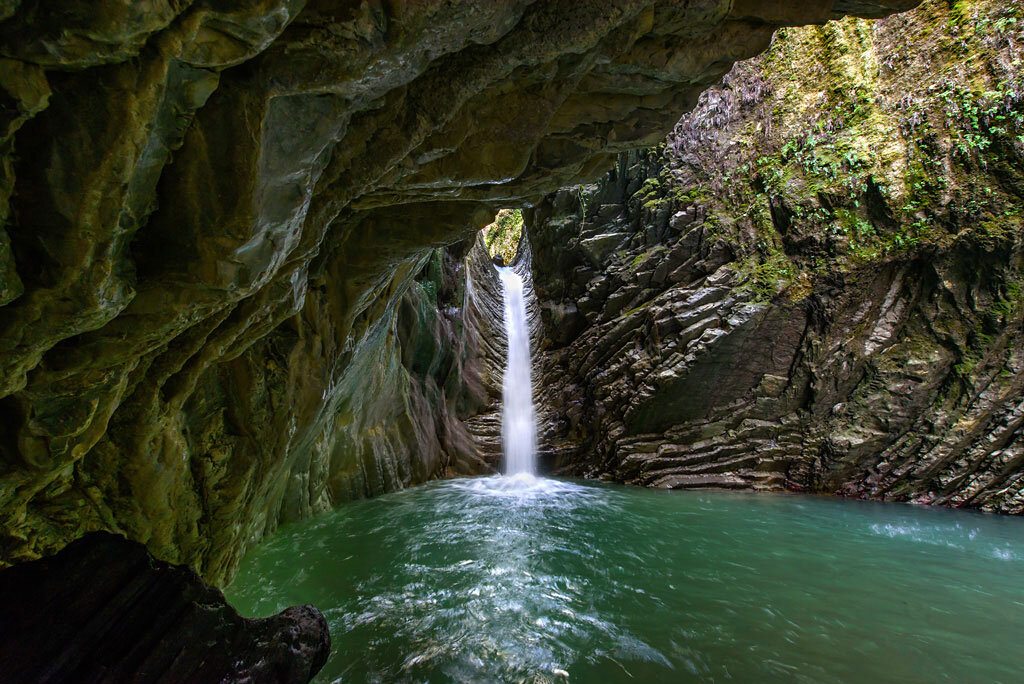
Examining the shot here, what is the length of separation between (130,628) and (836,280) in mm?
11987

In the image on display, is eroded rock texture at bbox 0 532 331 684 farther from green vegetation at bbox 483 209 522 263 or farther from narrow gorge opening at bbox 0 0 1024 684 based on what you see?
green vegetation at bbox 483 209 522 263

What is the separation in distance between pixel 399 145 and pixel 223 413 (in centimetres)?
252

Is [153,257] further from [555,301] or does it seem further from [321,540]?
[555,301]

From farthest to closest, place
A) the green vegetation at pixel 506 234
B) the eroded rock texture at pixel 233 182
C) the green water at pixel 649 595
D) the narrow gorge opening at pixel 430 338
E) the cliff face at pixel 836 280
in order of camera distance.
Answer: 1. the green vegetation at pixel 506 234
2. the cliff face at pixel 836 280
3. the green water at pixel 649 595
4. the narrow gorge opening at pixel 430 338
5. the eroded rock texture at pixel 233 182

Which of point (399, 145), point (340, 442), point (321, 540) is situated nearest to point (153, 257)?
point (399, 145)

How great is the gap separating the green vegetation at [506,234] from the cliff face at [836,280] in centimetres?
1491

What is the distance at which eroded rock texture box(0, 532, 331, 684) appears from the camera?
79.0 inches

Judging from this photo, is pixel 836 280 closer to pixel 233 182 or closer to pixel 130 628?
pixel 233 182

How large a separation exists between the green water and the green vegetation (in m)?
21.9

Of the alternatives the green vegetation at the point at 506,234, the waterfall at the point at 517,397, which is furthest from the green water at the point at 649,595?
the green vegetation at the point at 506,234

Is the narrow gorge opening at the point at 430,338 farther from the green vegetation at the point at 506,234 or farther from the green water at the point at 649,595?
the green vegetation at the point at 506,234

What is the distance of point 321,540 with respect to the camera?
578cm

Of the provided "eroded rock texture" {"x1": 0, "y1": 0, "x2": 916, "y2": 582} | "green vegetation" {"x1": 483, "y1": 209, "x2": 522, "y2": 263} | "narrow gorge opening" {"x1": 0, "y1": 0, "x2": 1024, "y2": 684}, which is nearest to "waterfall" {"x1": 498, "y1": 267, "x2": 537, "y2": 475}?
"narrow gorge opening" {"x1": 0, "y1": 0, "x2": 1024, "y2": 684}

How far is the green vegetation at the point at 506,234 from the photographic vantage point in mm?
27484
